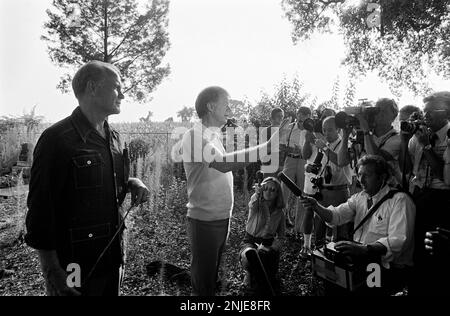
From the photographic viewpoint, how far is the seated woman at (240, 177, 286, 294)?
357 centimetres

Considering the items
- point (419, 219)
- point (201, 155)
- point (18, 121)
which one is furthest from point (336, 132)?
point (18, 121)

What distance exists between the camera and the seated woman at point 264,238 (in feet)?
11.7

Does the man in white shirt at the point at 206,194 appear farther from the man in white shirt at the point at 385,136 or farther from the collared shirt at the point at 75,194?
the man in white shirt at the point at 385,136

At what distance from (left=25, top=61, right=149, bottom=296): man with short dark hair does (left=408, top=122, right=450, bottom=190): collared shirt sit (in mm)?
2866

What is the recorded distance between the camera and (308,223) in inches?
180

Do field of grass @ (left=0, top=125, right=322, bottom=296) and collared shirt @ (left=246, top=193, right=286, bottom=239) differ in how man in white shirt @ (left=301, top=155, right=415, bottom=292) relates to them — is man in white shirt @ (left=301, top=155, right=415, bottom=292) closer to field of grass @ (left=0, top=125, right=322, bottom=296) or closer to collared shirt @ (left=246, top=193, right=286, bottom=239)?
collared shirt @ (left=246, top=193, right=286, bottom=239)

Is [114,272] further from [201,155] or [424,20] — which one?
[424,20]

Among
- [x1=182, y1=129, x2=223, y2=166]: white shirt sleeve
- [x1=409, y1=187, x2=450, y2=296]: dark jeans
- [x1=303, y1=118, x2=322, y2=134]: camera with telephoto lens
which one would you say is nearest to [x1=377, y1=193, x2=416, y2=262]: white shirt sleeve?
[x1=409, y1=187, x2=450, y2=296]: dark jeans

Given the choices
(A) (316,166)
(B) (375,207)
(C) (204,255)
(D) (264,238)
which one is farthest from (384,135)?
(C) (204,255)

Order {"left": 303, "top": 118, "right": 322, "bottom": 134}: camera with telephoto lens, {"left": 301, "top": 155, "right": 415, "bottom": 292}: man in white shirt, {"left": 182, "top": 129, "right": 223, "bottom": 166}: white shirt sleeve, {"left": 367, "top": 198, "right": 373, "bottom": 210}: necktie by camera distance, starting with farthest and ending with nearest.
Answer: {"left": 303, "top": 118, "right": 322, "bottom": 134}: camera with telephoto lens → {"left": 367, "top": 198, "right": 373, "bottom": 210}: necktie → {"left": 301, "top": 155, "right": 415, "bottom": 292}: man in white shirt → {"left": 182, "top": 129, "right": 223, "bottom": 166}: white shirt sleeve

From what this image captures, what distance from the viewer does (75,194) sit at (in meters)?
1.88

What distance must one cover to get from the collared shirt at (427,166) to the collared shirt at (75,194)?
9.52 ft

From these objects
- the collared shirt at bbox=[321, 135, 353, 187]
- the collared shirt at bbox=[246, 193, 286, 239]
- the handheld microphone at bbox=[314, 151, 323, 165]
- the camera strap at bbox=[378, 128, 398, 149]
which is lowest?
the collared shirt at bbox=[246, 193, 286, 239]

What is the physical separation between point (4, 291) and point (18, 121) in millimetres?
14508
